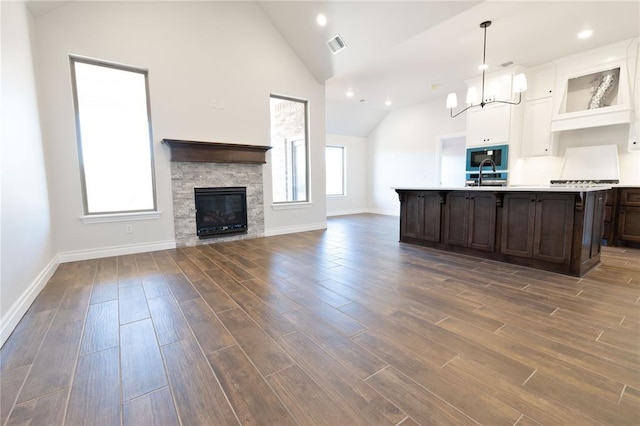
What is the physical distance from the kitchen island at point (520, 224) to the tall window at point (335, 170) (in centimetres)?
484

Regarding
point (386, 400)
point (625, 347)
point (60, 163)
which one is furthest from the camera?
Result: point (60, 163)

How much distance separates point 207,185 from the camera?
188 inches

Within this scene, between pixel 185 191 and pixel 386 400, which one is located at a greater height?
pixel 185 191

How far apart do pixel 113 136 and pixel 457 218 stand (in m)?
4.91

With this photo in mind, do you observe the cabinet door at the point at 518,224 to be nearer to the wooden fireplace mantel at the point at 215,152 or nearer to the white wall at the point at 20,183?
the wooden fireplace mantel at the point at 215,152

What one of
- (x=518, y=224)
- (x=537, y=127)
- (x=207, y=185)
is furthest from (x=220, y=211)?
(x=537, y=127)

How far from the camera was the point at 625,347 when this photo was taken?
1.76m

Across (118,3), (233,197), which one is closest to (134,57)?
(118,3)

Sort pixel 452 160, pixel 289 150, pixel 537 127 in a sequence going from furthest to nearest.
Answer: pixel 452 160
pixel 289 150
pixel 537 127

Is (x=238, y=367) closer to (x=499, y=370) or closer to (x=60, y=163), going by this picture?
(x=499, y=370)

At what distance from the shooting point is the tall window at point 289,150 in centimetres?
576

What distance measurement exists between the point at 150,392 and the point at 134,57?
174 inches

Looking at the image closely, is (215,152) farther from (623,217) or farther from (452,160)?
(623,217)

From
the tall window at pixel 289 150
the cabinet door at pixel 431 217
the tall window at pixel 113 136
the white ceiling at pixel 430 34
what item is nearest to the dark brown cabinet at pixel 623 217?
the white ceiling at pixel 430 34
